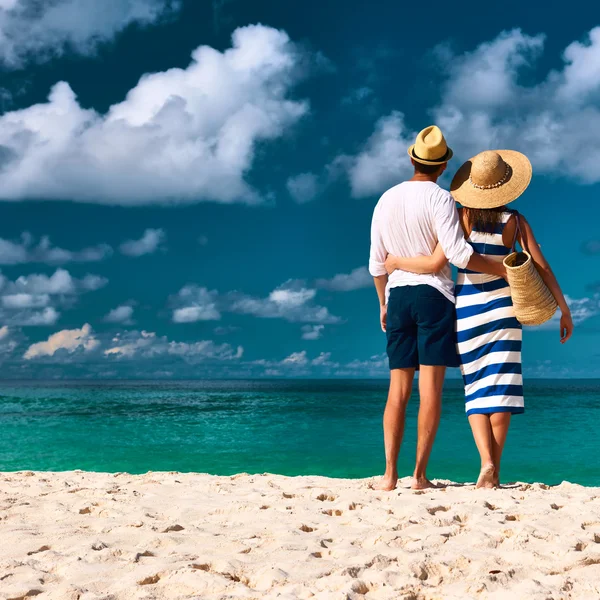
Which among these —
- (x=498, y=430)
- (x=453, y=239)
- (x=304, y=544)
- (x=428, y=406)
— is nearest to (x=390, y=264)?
(x=453, y=239)

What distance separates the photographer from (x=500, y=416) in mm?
4051

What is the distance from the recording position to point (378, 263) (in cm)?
427

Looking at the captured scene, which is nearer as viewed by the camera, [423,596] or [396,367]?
[423,596]

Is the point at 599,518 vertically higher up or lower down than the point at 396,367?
lower down

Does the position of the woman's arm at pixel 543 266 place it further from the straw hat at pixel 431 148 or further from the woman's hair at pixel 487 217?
the straw hat at pixel 431 148

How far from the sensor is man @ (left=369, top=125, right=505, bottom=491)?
12.9ft

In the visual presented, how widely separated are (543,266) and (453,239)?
2.38 feet

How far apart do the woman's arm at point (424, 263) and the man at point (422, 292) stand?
0.04 metres

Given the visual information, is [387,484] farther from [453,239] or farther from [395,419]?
[453,239]

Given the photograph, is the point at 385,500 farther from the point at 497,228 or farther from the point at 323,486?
the point at 497,228

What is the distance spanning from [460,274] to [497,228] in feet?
1.32

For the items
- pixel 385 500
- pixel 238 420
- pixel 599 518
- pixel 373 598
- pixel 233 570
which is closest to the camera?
pixel 373 598

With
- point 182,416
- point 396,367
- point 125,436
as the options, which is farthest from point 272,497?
point 182,416

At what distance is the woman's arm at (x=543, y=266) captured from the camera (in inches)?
160
